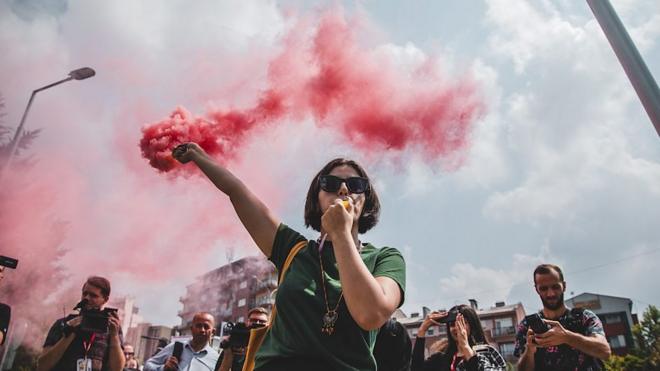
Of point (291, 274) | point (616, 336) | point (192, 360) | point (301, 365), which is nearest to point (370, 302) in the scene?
point (301, 365)

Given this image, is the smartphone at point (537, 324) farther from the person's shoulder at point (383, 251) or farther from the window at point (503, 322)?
the window at point (503, 322)

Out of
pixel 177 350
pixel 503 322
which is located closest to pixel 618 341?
pixel 503 322

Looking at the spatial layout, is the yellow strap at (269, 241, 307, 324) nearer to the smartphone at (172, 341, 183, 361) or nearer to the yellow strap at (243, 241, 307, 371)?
the yellow strap at (243, 241, 307, 371)

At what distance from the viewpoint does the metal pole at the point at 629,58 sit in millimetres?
3361

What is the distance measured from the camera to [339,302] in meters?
1.60

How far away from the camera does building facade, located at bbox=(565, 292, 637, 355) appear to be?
60606 mm

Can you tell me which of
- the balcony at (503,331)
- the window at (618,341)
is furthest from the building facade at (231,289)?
the window at (618,341)

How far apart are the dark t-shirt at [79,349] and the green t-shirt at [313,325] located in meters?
4.04

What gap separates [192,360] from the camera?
7.34 metres

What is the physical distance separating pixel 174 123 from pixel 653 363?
146 ft

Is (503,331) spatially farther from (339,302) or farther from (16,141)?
(339,302)

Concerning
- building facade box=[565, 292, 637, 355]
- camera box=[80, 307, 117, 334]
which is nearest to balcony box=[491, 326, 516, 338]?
building facade box=[565, 292, 637, 355]

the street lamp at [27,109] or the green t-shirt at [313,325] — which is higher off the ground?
the street lamp at [27,109]

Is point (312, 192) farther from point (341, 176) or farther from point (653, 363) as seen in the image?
point (653, 363)
